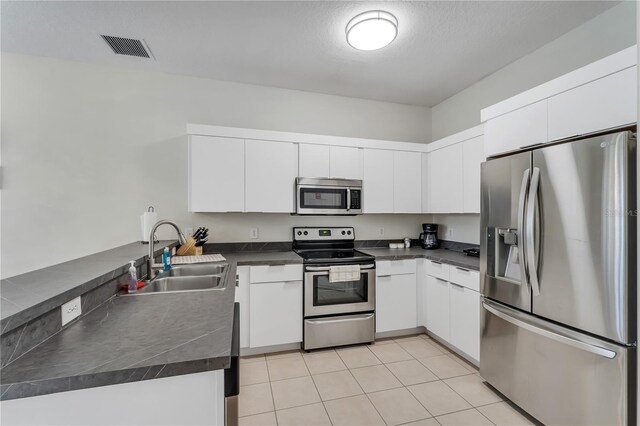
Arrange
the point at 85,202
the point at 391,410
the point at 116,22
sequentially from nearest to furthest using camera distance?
the point at 391,410 → the point at 116,22 → the point at 85,202

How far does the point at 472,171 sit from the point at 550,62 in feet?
3.49

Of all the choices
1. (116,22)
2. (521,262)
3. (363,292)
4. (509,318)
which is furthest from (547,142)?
(116,22)

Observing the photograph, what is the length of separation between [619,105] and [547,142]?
0.39 metres

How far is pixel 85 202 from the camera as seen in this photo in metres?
2.94

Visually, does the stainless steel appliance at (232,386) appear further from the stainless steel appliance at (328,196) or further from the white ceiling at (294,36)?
the white ceiling at (294,36)

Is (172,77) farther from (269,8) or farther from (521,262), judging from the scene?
(521,262)

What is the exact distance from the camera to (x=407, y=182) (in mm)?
3502

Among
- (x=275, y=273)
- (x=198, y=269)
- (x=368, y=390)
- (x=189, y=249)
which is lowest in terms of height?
(x=368, y=390)

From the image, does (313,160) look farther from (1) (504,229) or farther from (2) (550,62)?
(2) (550,62)

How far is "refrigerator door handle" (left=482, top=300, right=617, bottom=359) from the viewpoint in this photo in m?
1.50

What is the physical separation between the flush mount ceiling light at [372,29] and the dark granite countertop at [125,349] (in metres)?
2.11

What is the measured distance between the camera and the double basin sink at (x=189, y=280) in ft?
6.08

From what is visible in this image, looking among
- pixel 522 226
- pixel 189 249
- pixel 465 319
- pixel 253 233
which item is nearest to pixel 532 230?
pixel 522 226

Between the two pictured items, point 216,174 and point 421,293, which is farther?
point 421,293
